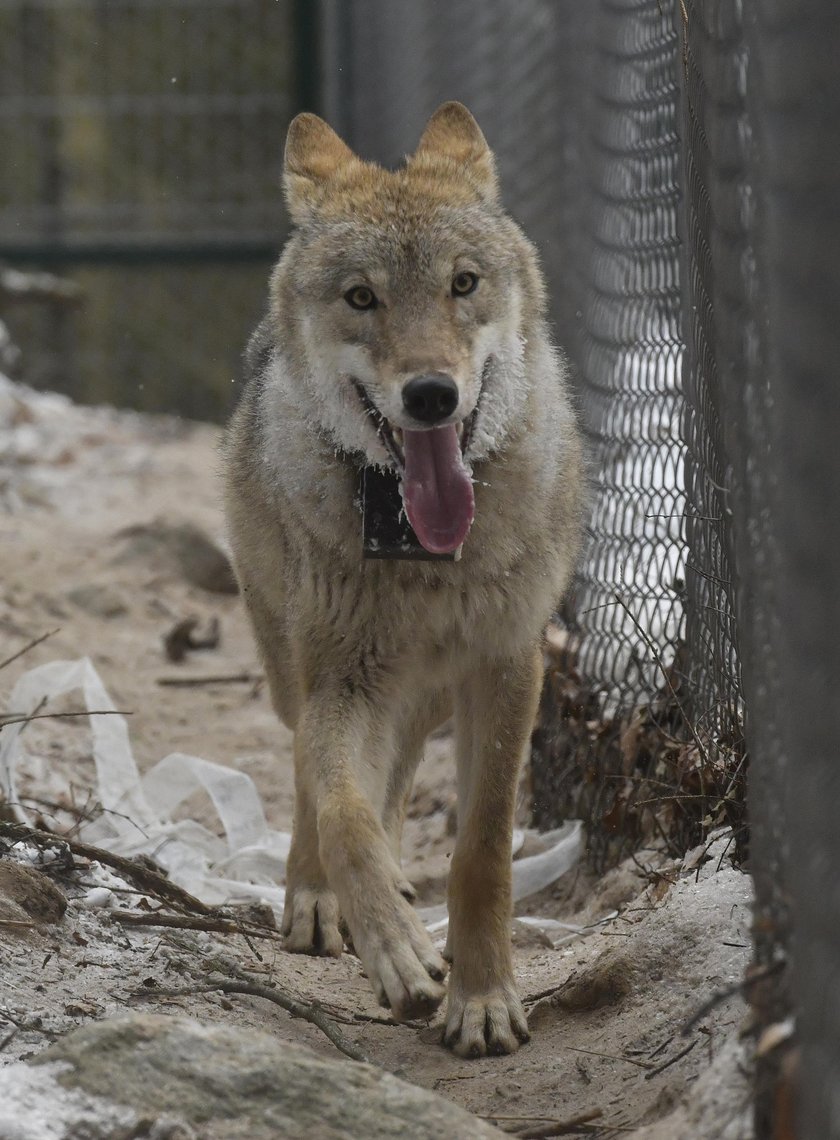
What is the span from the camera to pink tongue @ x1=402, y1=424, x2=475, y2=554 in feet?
11.1

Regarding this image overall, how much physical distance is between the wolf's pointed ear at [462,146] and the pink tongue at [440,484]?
2.59ft

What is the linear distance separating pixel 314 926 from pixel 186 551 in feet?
13.3

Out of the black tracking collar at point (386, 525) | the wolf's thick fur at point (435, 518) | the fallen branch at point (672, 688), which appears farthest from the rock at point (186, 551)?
the black tracking collar at point (386, 525)

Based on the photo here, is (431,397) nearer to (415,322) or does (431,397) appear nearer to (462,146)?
(415,322)

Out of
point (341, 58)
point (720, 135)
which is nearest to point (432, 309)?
point (720, 135)

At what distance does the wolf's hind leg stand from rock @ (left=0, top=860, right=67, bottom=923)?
0.71 metres

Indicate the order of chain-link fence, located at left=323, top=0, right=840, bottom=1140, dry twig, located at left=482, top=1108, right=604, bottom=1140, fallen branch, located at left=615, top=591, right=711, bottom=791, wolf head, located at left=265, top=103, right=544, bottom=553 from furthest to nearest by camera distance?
fallen branch, located at left=615, top=591, right=711, bottom=791 → wolf head, located at left=265, top=103, right=544, bottom=553 → dry twig, located at left=482, top=1108, right=604, bottom=1140 → chain-link fence, located at left=323, top=0, right=840, bottom=1140

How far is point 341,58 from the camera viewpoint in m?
11.4

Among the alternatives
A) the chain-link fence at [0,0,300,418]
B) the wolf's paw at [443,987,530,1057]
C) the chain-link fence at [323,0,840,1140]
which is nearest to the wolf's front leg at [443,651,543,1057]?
the wolf's paw at [443,987,530,1057]

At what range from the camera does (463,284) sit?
3.52 m

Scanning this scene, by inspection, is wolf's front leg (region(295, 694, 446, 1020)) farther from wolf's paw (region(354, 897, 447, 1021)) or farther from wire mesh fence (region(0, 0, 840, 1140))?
wire mesh fence (region(0, 0, 840, 1140))

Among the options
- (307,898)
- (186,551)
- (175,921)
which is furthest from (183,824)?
(186,551)

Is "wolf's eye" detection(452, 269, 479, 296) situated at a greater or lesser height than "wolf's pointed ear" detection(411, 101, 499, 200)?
lesser

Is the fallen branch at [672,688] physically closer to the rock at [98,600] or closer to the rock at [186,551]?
the rock at [98,600]
